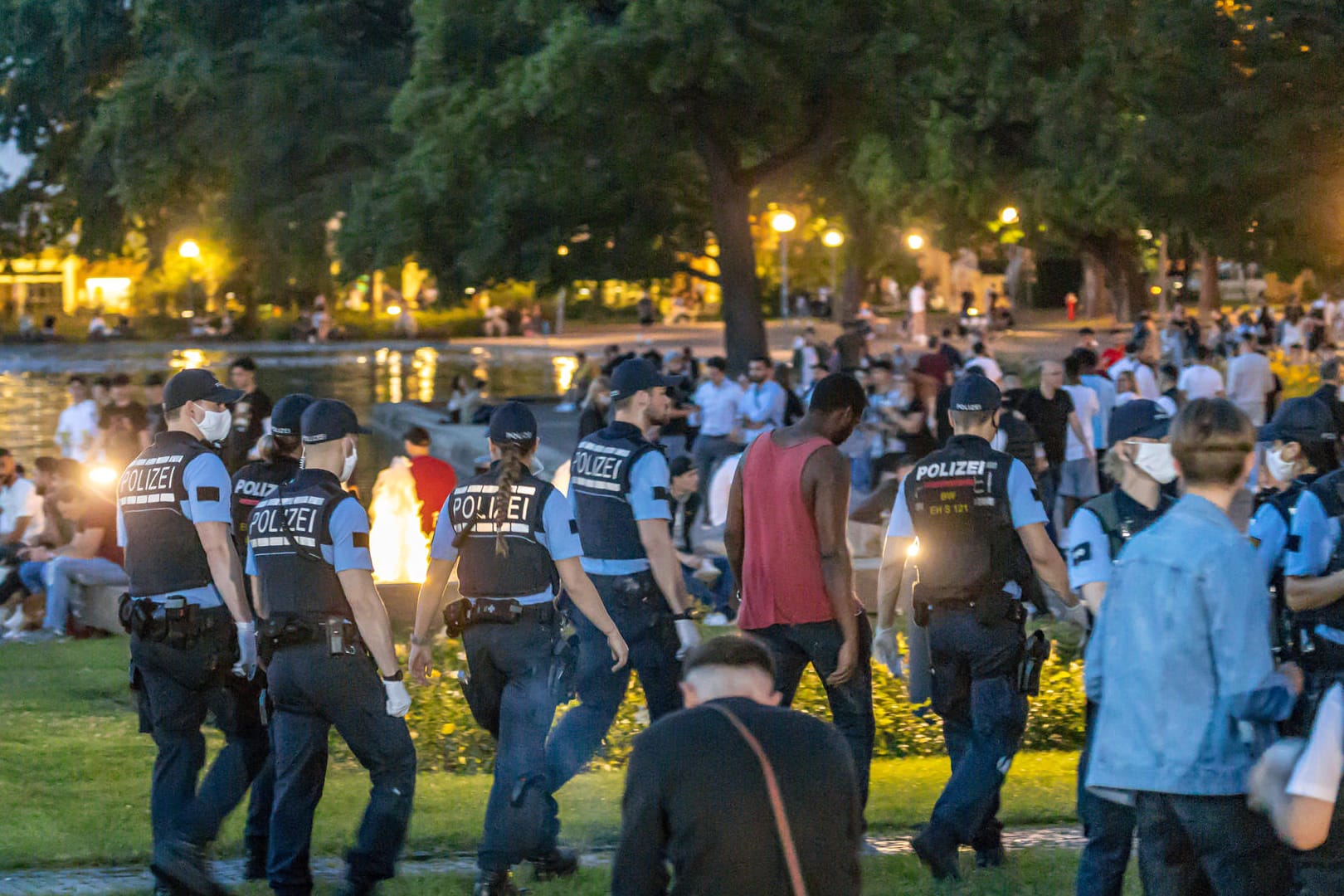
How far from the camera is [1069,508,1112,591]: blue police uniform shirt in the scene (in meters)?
5.64

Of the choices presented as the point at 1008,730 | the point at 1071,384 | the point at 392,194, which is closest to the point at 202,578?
the point at 1008,730

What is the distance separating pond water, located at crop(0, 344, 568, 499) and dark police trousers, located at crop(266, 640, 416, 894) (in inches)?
686

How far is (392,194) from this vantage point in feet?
90.6

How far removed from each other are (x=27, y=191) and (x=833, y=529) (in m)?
38.3

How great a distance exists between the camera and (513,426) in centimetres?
648

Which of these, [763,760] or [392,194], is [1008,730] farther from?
[392,194]

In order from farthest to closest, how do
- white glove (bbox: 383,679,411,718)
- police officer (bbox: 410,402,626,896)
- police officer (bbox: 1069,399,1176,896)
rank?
police officer (bbox: 410,402,626,896) → white glove (bbox: 383,679,411,718) → police officer (bbox: 1069,399,1176,896)

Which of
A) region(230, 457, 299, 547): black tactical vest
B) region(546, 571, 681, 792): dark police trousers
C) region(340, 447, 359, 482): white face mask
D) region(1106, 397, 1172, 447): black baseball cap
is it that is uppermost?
region(1106, 397, 1172, 447): black baseball cap

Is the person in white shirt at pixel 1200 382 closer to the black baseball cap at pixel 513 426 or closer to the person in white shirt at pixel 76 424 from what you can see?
the person in white shirt at pixel 76 424

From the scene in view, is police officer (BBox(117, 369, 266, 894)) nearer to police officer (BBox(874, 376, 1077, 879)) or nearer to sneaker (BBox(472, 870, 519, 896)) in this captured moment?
sneaker (BBox(472, 870, 519, 896))

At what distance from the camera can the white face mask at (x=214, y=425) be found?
21.9ft

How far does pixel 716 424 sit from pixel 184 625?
11.2m

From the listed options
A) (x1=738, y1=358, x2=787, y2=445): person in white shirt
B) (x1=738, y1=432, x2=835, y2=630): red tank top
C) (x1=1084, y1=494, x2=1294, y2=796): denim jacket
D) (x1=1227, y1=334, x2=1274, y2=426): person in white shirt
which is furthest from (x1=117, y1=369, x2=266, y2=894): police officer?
(x1=1227, y1=334, x2=1274, y2=426): person in white shirt

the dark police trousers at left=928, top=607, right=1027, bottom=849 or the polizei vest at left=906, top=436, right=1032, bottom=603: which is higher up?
the polizei vest at left=906, top=436, right=1032, bottom=603
